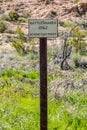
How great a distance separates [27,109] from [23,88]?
183 centimetres

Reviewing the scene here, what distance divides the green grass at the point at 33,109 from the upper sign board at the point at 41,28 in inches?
57.7

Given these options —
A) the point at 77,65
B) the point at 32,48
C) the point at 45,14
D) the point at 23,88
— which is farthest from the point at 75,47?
the point at 45,14

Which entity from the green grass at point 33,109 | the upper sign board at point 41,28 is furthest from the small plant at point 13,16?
the upper sign board at point 41,28

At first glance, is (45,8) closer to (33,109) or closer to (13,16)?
(13,16)

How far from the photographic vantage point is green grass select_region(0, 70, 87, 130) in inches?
259

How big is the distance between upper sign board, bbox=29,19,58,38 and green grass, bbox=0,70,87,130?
4.80 ft

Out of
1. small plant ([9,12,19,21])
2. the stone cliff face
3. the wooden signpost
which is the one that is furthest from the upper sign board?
the stone cliff face

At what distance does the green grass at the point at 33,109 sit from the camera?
259 inches

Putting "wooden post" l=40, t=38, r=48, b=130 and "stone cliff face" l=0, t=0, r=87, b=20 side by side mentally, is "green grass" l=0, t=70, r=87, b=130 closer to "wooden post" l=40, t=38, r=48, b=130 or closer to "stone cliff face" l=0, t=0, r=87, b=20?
"wooden post" l=40, t=38, r=48, b=130

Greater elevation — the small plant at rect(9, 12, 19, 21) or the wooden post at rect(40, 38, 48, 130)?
the wooden post at rect(40, 38, 48, 130)

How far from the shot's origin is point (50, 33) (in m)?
5.77

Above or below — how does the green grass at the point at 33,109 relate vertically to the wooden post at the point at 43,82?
below

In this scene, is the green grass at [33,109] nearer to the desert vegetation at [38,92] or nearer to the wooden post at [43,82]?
the desert vegetation at [38,92]

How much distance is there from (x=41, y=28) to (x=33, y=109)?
2045 mm
